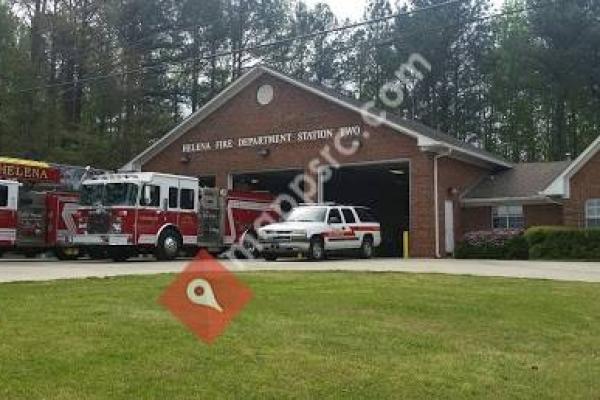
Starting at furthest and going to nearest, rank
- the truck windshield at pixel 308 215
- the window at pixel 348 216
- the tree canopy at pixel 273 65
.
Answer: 1. the tree canopy at pixel 273 65
2. the window at pixel 348 216
3. the truck windshield at pixel 308 215

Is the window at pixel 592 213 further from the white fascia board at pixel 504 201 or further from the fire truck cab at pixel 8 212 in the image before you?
the fire truck cab at pixel 8 212

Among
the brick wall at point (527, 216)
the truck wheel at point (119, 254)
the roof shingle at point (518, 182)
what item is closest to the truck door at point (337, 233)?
the truck wheel at point (119, 254)

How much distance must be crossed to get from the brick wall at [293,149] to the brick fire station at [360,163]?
0.04 m

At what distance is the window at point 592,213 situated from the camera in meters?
31.0

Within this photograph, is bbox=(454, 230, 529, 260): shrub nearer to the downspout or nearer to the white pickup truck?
the downspout

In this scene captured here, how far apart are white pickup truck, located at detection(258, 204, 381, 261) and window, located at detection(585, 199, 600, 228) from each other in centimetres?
830

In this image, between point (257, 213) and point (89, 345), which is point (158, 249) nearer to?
point (257, 213)

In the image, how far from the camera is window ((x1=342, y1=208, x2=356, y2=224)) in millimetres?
27594

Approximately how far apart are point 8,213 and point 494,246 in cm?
1649

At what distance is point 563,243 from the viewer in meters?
27.4

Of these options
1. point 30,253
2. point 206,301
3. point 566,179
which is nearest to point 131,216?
point 30,253

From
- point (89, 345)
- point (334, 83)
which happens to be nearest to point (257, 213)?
point (89, 345)

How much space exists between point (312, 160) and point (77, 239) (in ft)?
37.1

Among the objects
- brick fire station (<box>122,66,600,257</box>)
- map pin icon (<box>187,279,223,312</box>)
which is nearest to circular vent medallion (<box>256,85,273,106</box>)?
brick fire station (<box>122,66,600,257</box>)
